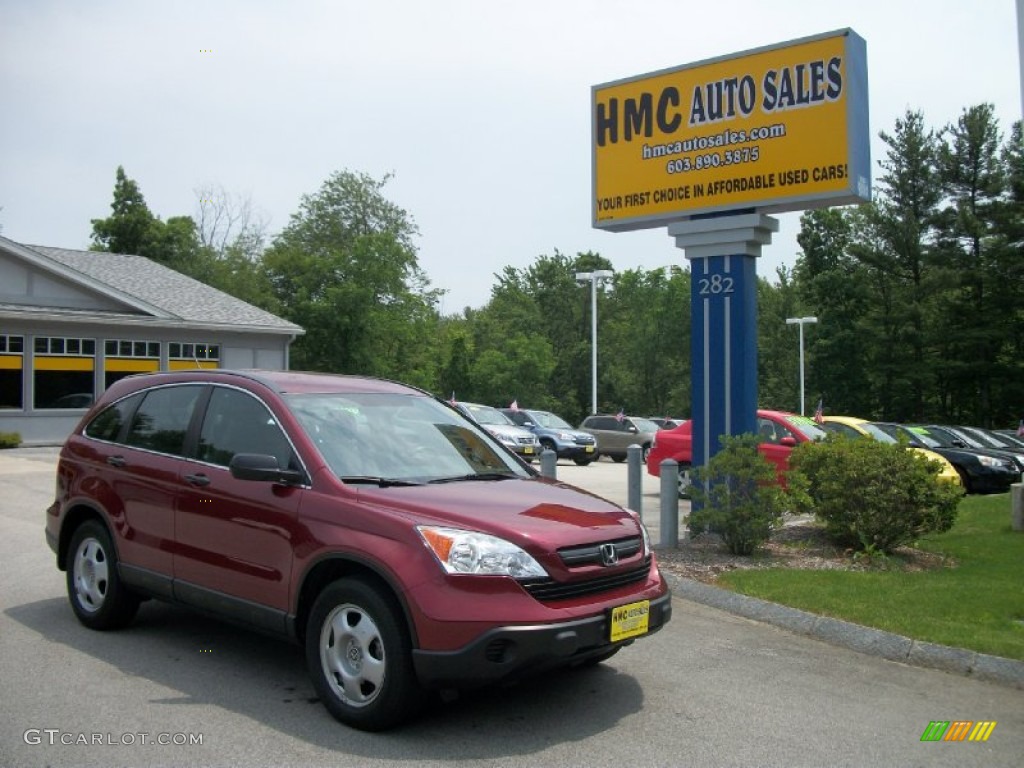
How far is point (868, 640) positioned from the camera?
262 inches

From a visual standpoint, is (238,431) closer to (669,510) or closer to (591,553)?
(591,553)

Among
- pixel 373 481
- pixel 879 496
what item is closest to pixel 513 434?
pixel 879 496

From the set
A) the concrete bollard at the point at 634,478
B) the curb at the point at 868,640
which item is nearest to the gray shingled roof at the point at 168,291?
the concrete bollard at the point at 634,478

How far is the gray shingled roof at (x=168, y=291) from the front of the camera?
28922 mm

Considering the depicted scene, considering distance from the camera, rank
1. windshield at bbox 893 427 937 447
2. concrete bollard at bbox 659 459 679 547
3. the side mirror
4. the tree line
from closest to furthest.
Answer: the side mirror < concrete bollard at bbox 659 459 679 547 < windshield at bbox 893 427 937 447 < the tree line

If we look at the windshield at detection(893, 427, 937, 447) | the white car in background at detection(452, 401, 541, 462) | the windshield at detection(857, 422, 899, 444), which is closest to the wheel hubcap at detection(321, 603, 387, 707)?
the windshield at detection(857, 422, 899, 444)

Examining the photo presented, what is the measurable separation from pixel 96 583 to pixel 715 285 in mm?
7407

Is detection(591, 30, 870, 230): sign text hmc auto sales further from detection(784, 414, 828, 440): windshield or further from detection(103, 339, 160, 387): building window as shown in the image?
detection(103, 339, 160, 387): building window

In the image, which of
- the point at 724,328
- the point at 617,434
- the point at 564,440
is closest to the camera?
the point at 724,328

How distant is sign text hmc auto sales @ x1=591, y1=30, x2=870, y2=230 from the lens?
34.9 ft

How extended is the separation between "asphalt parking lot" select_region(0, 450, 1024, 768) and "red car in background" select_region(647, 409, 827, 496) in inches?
→ 287

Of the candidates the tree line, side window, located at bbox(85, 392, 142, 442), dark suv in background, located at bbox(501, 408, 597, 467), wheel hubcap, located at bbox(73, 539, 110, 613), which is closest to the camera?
wheel hubcap, located at bbox(73, 539, 110, 613)

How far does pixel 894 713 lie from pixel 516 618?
242 cm

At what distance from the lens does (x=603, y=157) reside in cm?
1234
